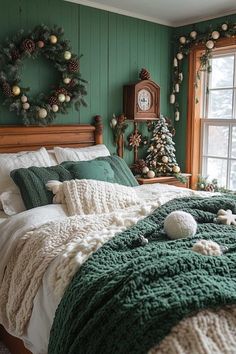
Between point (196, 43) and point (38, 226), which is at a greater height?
point (196, 43)

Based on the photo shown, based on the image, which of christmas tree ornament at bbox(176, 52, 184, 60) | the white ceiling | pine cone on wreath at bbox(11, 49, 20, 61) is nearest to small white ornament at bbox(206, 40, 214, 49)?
the white ceiling

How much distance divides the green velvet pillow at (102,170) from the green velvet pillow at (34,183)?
13 cm

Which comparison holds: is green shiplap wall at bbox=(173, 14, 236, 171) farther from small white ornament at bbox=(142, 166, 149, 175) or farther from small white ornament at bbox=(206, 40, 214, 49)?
small white ornament at bbox=(142, 166, 149, 175)

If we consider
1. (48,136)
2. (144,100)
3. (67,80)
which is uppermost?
(67,80)

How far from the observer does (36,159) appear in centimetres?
278

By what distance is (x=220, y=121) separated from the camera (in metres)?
3.96

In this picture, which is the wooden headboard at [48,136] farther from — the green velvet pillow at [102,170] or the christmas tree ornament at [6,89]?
the green velvet pillow at [102,170]

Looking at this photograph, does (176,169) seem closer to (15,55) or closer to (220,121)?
(220,121)

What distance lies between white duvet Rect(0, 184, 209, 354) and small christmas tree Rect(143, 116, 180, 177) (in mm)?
1167

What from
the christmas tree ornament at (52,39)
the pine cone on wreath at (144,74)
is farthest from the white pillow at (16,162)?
the pine cone on wreath at (144,74)

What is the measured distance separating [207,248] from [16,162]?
1663 millimetres

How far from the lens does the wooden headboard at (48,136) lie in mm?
2932

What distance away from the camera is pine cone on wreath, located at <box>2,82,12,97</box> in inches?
112

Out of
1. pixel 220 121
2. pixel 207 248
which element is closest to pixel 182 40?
pixel 220 121
